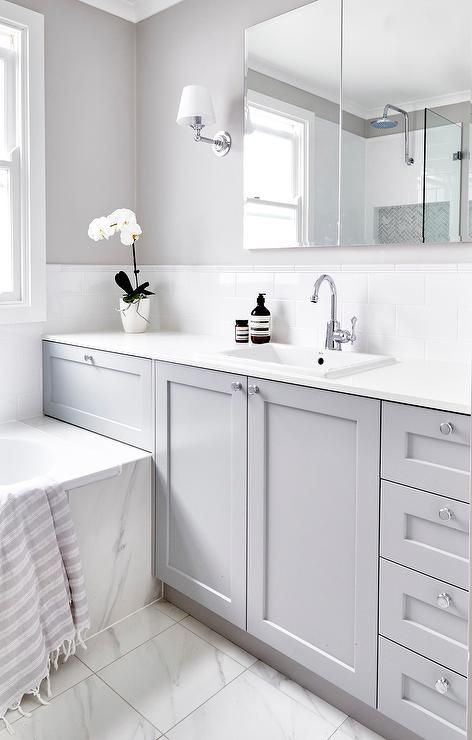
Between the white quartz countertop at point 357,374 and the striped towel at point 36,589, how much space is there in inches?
24.3

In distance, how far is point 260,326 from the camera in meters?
2.34

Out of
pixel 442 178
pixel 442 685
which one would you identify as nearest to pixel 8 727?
pixel 442 685

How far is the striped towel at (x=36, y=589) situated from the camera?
165 centimetres

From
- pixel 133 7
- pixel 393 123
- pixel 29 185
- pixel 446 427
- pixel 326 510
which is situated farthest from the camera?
pixel 133 7

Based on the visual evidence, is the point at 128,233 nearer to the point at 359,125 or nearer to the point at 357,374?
the point at 359,125

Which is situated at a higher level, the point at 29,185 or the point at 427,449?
the point at 29,185

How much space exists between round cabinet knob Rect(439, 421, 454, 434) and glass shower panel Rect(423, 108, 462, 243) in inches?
30.3

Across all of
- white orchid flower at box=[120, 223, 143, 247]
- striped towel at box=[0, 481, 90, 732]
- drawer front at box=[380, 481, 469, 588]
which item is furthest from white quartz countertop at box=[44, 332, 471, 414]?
striped towel at box=[0, 481, 90, 732]

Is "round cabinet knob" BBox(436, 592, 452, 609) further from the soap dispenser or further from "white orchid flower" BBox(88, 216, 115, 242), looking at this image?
"white orchid flower" BBox(88, 216, 115, 242)

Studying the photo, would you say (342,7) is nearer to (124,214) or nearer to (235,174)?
(235,174)

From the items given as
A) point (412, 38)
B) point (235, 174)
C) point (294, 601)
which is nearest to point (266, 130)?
point (235, 174)

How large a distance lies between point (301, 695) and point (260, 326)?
50.4 inches

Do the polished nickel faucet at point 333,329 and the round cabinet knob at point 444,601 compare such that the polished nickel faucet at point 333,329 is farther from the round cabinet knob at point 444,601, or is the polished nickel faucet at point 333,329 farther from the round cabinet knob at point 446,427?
the round cabinet knob at point 444,601

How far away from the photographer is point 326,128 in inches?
84.1
